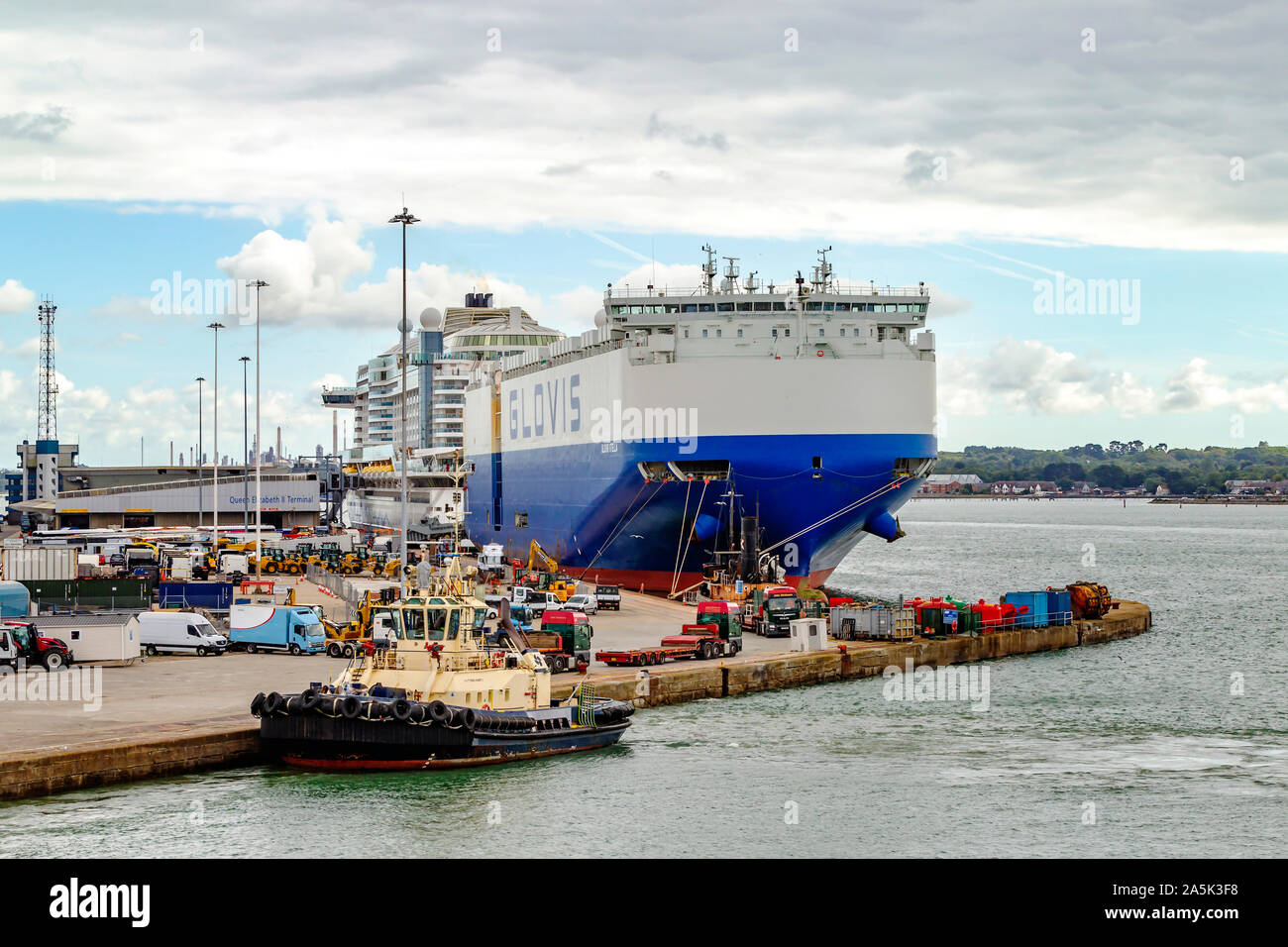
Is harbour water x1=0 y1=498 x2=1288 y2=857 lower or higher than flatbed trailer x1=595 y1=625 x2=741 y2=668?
lower

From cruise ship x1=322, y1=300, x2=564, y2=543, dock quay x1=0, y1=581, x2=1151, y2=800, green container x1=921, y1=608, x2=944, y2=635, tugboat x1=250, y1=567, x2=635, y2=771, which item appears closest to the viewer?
dock quay x1=0, y1=581, x2=1151, y2=800

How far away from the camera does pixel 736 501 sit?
2272 inches

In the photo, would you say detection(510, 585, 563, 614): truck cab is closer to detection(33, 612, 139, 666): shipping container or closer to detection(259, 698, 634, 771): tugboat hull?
detection(33, 612, 139, 666): shipping container

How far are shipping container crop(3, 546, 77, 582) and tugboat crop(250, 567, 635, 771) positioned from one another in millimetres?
32371

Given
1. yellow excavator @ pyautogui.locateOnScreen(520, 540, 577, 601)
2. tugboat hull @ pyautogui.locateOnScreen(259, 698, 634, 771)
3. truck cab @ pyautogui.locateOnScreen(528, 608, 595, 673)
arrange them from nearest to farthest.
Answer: tugboat hull @ pyautogui.locateOnScreen(259, 698, 634, 771), truck cab @ pyautogui.locateOnScreen(528, 608, 595, 673), yellow excavator @ pyautogui.locateOnScreen(520, 540, 577, 601)

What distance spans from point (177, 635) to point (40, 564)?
66.6ft

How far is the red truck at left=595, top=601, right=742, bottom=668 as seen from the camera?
3966cm

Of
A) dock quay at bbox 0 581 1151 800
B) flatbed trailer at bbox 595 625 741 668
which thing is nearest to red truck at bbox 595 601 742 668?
flatbed trailer at bbox 595 625 741 668

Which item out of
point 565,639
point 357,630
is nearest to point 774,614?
point 565,639

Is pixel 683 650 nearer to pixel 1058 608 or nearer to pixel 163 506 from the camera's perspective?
pixel 1058 608

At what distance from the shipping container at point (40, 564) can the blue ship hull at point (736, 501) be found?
2257cm
